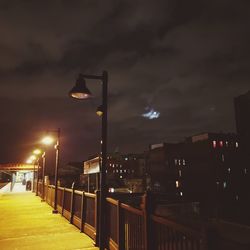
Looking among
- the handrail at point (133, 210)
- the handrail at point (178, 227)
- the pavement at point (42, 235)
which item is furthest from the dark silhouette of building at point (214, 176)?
the handrail at point (178, 227)

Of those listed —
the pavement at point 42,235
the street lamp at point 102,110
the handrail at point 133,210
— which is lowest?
the pavement at point 42,235

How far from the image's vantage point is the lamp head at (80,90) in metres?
7.20

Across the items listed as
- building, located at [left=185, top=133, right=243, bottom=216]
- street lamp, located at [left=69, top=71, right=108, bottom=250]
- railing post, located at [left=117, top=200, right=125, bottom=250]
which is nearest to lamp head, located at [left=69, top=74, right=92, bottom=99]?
street lamp, located at [left=69, top=71, right=108, bottom=250]

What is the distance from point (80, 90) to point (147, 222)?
384 centimetres

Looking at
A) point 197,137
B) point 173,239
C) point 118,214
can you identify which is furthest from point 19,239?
point 197,137

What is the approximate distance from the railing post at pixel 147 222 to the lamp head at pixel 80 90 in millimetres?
3394

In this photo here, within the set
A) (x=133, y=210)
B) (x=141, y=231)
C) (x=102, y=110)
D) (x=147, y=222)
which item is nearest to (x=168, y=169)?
(x=102, y=110)

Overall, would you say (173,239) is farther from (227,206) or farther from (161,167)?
(161,167)

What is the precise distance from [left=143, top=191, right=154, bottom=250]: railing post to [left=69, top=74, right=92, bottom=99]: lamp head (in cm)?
339

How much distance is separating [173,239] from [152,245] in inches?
32.6

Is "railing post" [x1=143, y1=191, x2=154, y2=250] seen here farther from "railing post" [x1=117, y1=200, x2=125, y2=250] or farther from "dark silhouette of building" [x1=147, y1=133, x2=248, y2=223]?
"dark silhouette of building" [x1=147, y1=133, x2=248, y2=223]

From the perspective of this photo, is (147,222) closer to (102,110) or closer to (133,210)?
(133,210)

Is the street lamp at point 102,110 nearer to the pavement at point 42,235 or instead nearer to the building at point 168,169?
the pavement at point 42,235

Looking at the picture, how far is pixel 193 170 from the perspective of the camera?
7969cm
